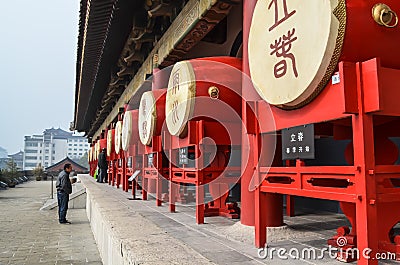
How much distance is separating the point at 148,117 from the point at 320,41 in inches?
159

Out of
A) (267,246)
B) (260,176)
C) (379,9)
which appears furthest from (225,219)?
(379,9)

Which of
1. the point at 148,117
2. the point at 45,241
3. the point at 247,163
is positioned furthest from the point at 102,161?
the point at 247,163

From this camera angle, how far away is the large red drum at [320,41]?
6.02ft

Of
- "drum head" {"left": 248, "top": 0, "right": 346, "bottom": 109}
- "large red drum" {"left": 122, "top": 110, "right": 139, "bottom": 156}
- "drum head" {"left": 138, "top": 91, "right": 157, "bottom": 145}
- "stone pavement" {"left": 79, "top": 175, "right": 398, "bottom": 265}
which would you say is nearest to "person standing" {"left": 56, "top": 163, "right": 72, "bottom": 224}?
"large red drum" {"left": 122, "top": 110, "right": 139, "bottom": 156}

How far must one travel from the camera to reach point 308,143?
2072 mm

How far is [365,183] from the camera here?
66.5 inches

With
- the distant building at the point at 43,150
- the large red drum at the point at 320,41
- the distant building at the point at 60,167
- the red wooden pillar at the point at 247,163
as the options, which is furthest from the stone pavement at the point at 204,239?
the distant building at the point at 43,150

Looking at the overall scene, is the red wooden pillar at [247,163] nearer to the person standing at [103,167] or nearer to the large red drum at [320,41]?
the large red drum at [320,41]

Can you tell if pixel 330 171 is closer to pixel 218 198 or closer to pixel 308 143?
pixel 308 143

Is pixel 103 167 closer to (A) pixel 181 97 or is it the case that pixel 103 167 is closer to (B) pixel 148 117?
(B) pixel 148 117

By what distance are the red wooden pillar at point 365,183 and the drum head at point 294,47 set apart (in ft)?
0.65

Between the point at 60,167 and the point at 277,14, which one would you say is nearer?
the point at 277,14

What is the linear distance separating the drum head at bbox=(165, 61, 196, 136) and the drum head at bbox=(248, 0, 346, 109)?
128 cm

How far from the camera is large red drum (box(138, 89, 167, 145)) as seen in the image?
5.48m
